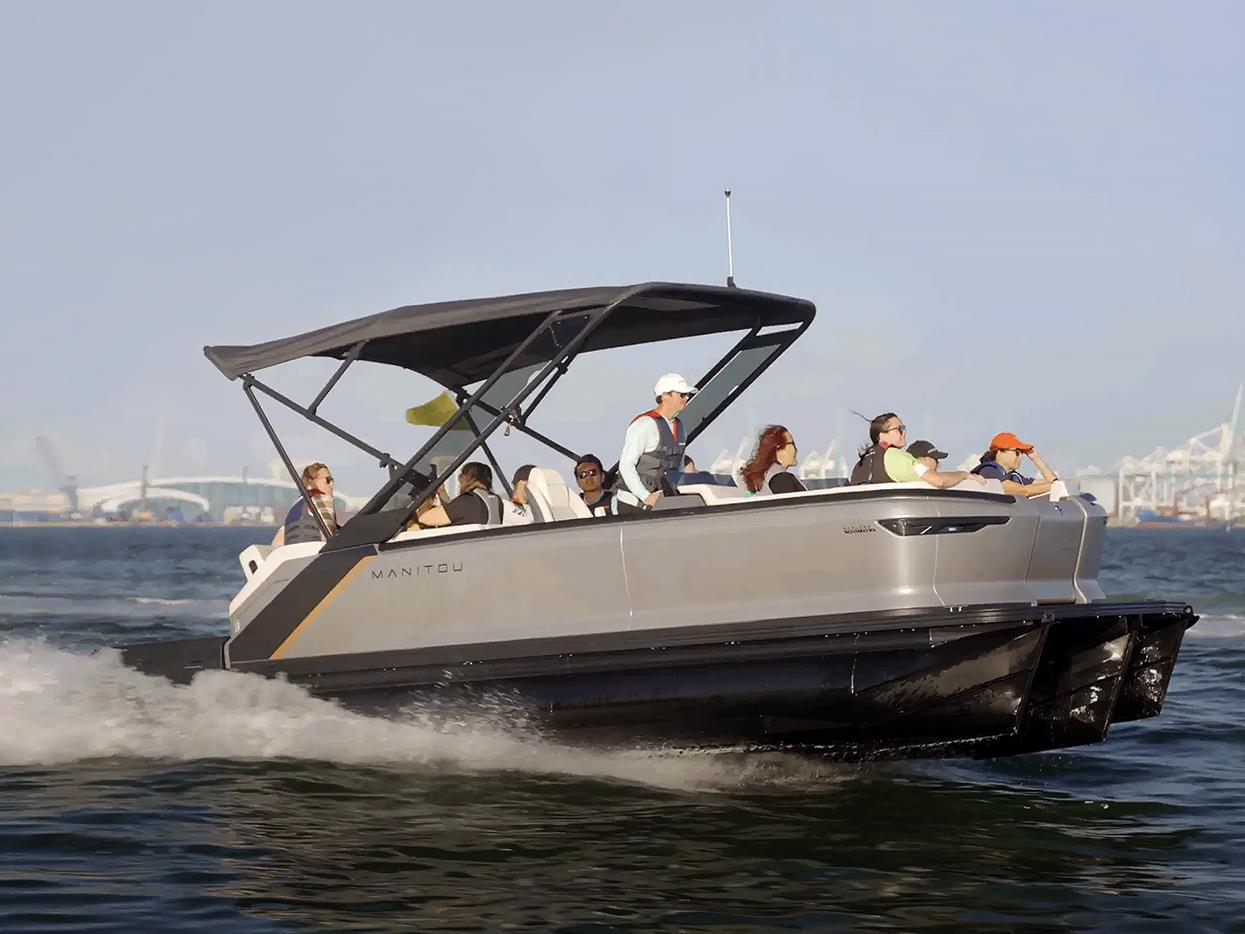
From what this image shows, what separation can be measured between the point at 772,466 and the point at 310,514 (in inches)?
115

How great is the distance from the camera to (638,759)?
8656mm

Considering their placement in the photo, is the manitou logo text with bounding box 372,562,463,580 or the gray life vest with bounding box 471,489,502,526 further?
the gray life vest with bounding box 471,489,502,526

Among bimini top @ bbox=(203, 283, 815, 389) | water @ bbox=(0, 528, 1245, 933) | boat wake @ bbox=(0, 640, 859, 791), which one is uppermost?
bimini top @ bbox=(203, 283, 815, 389)

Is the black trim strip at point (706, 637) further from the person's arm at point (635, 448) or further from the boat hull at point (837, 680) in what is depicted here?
the person's arm at point (635, 448)

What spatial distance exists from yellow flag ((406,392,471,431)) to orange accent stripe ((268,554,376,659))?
1.39 m

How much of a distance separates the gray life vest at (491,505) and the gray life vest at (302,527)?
1.04 metres

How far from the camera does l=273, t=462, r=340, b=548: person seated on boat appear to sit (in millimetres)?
9930

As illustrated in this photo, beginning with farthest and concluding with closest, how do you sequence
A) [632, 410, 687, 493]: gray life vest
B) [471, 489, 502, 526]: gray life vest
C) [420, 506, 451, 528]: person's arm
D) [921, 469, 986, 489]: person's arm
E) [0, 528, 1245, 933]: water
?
[420, 506, 451, 528]: person's arm
[471, 489, 502, 526]: gray life vest
[632, 410, 687, 493]: gray life vest
[921, 469, 986, 489]: person's arm
[0, 528, 1245, 933]: water

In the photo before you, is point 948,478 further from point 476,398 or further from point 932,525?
point 476,398

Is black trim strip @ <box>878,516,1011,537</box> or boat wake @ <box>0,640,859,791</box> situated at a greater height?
black trim strip @ <box>878,516,1011,537</box>

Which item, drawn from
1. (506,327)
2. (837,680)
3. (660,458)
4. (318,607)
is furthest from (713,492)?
(318,607)

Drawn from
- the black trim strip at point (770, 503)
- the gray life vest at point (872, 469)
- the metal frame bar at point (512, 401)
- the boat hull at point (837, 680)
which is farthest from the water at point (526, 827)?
the gray life vest at point (872, 469)

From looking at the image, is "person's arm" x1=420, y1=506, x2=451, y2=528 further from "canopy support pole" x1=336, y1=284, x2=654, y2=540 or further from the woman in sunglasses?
the woman in sunglasses

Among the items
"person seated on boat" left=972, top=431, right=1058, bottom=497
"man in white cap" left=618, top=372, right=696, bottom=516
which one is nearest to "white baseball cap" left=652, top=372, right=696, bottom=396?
"man in white cap" left=618, top=372, right=696, bottom=516
